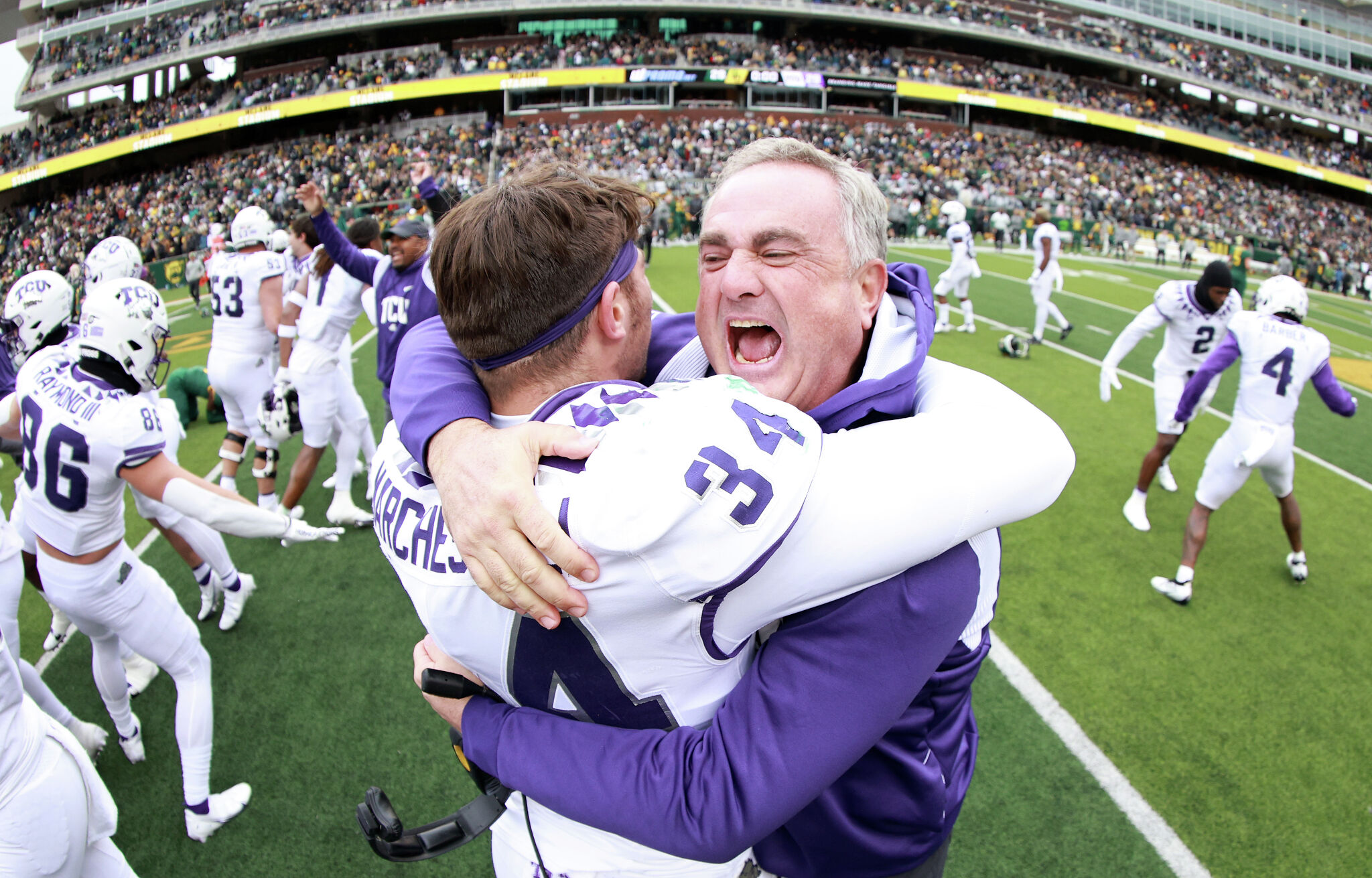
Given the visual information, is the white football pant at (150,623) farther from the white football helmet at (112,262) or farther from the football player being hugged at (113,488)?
the white football helmet at (112,262)

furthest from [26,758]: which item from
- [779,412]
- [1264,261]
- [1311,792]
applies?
[1264,261]

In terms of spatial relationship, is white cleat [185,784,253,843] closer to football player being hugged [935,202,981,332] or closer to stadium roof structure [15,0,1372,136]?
football player being hugged [935,202,981,332]

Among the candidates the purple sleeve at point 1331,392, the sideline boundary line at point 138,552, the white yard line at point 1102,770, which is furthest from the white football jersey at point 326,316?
the purple sleeve at point 1331,392

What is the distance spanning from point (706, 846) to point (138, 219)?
136ft

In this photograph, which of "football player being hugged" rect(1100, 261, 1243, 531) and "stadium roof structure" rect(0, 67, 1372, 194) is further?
"stadium roof structure" rect(0, 67, 1372, 194)

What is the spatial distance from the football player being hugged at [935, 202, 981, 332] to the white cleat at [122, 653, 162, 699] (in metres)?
12.0

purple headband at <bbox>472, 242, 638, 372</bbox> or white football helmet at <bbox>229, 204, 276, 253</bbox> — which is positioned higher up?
purple headband at <bbox>472, 242, 638, 372</bbox>

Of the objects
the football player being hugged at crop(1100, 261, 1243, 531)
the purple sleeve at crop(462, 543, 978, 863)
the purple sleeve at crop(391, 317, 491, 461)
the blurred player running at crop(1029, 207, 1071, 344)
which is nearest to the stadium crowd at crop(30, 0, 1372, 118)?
the blurred player running at crop(1029, 207, 1071, 344)

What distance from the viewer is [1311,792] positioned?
153 inches

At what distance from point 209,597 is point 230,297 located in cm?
282

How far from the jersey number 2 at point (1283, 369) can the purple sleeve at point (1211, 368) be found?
0.27 metres

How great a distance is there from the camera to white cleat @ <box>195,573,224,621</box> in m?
5.39

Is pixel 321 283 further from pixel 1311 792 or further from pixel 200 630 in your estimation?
pixel 1311 792

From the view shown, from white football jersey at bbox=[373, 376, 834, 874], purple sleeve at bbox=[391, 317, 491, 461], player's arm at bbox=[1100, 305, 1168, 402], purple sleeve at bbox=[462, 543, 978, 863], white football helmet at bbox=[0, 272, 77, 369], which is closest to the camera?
white football jersey at bbox=[373, 376, 834, 874]
